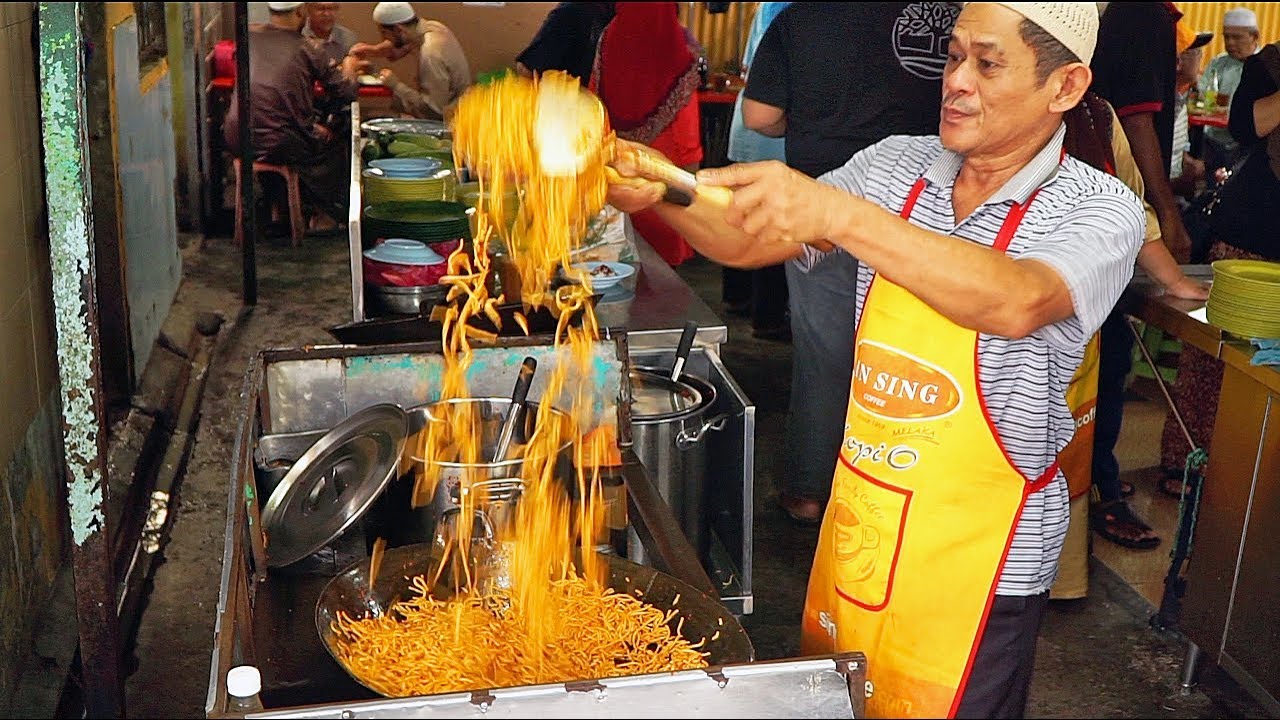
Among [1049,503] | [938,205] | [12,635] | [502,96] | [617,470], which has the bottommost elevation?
[12,635]

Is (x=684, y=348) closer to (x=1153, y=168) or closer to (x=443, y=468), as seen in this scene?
(x=443, y=468)

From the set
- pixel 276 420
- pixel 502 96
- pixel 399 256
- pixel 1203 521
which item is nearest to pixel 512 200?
pixel 399 256

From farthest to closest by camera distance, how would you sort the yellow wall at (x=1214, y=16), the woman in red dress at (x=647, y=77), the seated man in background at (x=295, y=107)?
the yellow wall at (x=1214, y=16) → the seated man in background at (x=295, y=107) → the woman in red dress at (x=647, y=77)

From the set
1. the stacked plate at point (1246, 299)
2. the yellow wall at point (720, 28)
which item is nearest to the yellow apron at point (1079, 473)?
the stacked plate at point (1246, 299)

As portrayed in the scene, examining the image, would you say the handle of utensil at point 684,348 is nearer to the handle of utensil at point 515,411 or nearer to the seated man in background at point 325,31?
the handle of utensil at point 515,411

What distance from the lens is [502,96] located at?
2463mm

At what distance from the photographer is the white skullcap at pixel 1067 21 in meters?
2.25

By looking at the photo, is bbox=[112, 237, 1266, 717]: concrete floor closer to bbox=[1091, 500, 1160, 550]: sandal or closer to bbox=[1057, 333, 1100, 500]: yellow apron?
bbox=[1091, 500, 1160, 550]: sandal

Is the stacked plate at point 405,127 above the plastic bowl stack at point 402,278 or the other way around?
above

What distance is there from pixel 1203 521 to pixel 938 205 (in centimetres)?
199

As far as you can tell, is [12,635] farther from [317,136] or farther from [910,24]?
[317,136]

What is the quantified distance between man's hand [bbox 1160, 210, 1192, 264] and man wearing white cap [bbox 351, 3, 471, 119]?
5648mm

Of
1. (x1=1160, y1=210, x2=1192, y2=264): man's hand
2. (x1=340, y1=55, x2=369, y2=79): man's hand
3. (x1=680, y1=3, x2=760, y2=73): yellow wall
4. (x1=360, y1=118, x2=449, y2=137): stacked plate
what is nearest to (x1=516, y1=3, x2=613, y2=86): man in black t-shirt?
(x1=360, y1=118, x2=449, y2=137): stacked plate

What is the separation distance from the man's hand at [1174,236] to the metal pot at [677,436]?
2136 mm
